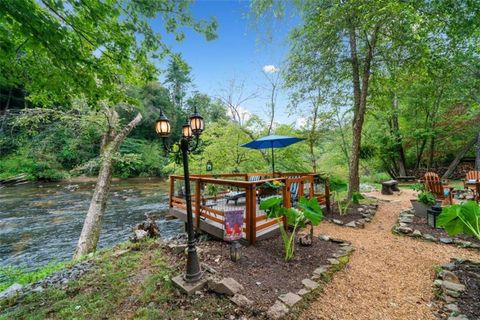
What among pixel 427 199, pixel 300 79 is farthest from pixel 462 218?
pixel 300 79

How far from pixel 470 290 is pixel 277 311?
2.09m

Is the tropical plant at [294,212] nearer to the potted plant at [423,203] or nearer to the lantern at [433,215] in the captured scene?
the lantern at [433,215]

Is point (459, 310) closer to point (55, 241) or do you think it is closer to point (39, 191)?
point (55, 241)

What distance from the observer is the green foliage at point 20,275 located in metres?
3.69

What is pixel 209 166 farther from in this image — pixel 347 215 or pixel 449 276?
pixel 449 276

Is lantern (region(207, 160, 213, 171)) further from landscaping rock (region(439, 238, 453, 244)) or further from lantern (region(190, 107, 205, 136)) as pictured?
landscaping rock (region(439, 238, 453, 244))

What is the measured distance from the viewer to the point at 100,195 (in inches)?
236

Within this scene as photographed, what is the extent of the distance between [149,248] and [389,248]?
4144 millimetres

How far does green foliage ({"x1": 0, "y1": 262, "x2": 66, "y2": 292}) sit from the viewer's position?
3.69 meters

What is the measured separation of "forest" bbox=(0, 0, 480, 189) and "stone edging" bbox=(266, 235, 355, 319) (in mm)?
2809

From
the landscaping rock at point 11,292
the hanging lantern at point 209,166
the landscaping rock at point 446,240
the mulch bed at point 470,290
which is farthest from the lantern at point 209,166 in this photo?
the mulch bed at point 470,290

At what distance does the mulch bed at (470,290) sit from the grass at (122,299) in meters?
2.21

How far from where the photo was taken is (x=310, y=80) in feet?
22.4

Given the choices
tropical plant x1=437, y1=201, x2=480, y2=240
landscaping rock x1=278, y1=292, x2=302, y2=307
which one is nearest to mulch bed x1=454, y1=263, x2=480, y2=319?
tropical plant x1=437, y1=201, x2=480, y2=240
